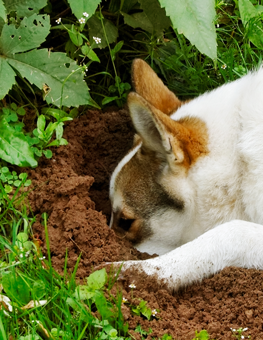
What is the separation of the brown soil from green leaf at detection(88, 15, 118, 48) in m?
0.67

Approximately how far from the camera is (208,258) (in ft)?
8.38

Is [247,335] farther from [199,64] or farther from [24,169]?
[199,64]

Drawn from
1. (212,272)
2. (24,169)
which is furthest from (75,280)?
(24,169)

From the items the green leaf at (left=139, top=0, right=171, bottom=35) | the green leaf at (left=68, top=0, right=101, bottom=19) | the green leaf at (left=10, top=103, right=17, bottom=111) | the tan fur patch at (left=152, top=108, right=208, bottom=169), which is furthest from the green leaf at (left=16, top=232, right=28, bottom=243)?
the green leaf at (left=139, top=0, right=171, bottom=35)

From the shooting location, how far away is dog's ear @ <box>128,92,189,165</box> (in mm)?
2582

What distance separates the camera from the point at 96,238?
2.81 m

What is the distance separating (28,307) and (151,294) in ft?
2.02

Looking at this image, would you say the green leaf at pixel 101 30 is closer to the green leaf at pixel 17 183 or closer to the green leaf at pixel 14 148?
the green leaf at pixel 14 148

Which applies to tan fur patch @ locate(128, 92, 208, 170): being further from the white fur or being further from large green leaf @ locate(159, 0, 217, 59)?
large green leaf @ locate(159, 0, 217, 59)

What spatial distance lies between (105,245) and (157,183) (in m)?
0.51

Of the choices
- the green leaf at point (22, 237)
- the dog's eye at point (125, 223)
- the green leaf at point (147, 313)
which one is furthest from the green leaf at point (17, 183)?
the green leaf at point (147, 313)

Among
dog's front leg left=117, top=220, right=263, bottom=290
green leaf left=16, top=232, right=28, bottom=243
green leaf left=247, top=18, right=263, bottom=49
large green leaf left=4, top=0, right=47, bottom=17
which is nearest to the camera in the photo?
dog's front leg left=117, top=220, right=263, bottom=290

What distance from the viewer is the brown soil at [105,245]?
7.42ft

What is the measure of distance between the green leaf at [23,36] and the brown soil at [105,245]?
0.77m
